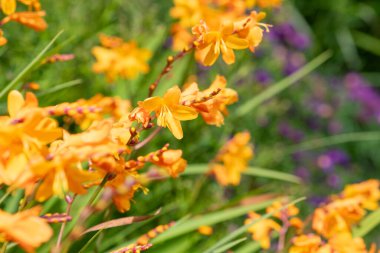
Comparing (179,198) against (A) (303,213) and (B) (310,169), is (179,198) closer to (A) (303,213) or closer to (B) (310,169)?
(A) (303,213)

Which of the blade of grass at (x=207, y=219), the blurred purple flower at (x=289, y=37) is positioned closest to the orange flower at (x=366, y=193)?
the blade of grass at (x=207, y=219)

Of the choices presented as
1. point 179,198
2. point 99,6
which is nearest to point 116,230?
point 179,198

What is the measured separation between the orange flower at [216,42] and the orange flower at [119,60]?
3.31 ft

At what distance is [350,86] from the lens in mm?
4129

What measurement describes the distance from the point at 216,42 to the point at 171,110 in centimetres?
13

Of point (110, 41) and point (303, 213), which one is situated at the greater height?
point (110, 41)

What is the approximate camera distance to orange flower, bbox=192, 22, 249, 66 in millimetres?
922

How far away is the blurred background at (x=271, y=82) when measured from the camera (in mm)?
1979

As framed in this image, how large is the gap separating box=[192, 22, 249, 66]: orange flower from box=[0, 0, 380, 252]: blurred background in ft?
1.37

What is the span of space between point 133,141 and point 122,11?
2090 mm

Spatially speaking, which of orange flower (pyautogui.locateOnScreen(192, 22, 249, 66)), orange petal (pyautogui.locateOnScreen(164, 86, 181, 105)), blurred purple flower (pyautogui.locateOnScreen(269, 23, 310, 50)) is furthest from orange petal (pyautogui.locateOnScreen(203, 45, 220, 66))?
blurred purple flower (pyautogui.locateOnScreen(269, 23, 310, 50))

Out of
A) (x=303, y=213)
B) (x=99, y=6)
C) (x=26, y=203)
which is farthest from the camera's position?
(x=303, y=213)

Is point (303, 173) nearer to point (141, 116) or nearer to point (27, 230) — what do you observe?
point (141, 116)

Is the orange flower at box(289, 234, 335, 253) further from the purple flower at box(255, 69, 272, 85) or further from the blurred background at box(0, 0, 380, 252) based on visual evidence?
the purple flower at box(255, 69, 272, 85)
